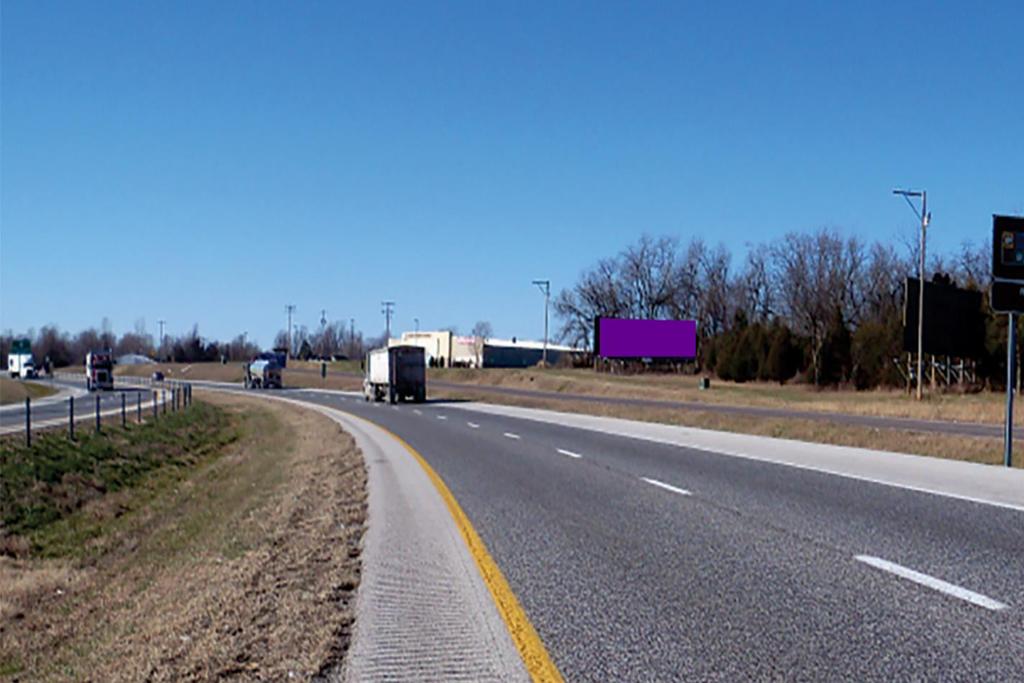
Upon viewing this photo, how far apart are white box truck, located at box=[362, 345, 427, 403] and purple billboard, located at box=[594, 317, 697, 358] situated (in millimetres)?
28834

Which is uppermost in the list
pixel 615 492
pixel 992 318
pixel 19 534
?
pixel 992 318

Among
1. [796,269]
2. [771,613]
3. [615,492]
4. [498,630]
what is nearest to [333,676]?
[498,630]

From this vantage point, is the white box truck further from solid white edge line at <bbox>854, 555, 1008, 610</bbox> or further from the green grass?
solid white edge line at <bbox>854, 555, 1008, 610</bbox>

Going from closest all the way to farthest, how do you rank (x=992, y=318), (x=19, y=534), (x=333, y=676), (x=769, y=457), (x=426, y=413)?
(x=333, y=676) → (x=19, y=534) → (x=769, y=457) → (x=426, y=413) → (x=992, y=318)

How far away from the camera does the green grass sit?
2089cm

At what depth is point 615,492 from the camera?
53.2ft

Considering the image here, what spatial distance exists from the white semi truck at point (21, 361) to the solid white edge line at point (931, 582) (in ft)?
387

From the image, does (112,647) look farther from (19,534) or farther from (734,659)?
(19,534)

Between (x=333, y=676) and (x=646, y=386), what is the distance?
7583cm

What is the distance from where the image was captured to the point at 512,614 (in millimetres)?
7980

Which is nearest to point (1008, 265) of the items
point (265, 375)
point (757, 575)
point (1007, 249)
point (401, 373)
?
point (1007, 249)

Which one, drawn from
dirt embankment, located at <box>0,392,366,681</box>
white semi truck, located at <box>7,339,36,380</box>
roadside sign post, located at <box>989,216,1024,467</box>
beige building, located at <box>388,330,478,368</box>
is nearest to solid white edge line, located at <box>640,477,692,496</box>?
dirt embankment, located at <box>0,392,366,681</box>

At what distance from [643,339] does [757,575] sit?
284 feet

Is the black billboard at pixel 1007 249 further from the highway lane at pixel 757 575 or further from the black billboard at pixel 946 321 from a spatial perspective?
the black billboard at pixel 946 321
